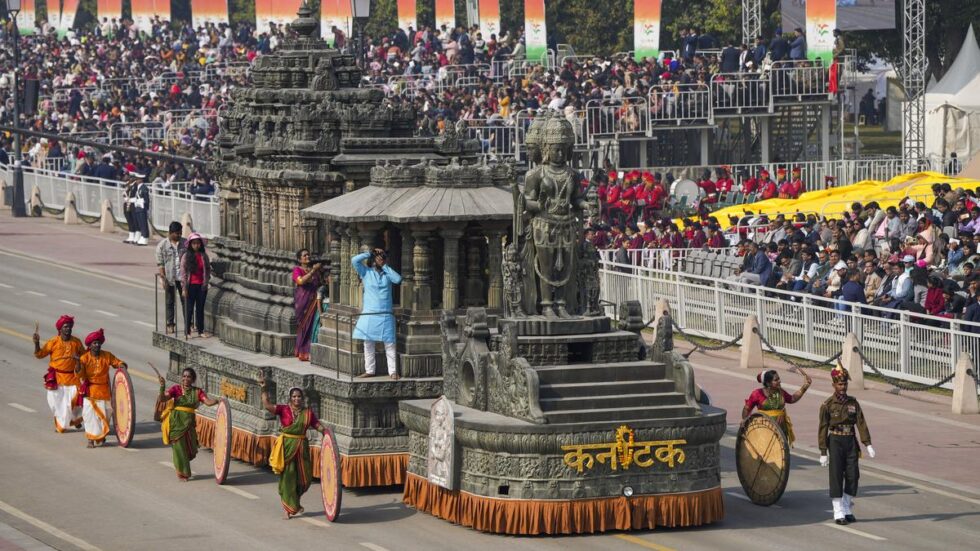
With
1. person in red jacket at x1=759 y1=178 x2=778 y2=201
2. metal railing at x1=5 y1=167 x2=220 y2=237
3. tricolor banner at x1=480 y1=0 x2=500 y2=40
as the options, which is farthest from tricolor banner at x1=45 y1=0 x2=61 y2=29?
person in red jacket at x1=759 y1=178 x2=778 y2=201

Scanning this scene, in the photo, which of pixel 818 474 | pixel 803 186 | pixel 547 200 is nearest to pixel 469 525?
pixel 547 200

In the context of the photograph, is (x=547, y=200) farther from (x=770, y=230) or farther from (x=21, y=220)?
(x=21, y=220)

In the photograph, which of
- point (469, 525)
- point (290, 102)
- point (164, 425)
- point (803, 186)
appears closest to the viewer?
point (469, 525)

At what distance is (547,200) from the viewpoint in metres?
23.1

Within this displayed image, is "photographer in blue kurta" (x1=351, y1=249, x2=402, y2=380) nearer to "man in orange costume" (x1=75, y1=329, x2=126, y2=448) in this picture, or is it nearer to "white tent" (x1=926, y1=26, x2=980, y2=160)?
"man in orange costume" (x1=75, y1=329, x2=126, y2=448)

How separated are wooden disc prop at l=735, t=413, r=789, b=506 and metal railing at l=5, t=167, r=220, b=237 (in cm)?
2566

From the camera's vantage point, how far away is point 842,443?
906 inches

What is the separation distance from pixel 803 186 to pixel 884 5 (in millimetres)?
10367

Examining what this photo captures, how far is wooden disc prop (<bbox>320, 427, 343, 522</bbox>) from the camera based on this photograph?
22.8 meters

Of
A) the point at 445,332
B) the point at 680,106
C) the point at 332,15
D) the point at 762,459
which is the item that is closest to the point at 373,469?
the point at 445,332

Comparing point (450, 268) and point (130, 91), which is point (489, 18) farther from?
point (450, 268)

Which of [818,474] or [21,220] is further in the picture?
[21,220]

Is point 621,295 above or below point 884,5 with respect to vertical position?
below

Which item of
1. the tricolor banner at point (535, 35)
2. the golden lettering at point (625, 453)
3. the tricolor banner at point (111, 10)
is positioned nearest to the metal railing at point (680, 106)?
the tricolor banner at point (535, 35)
